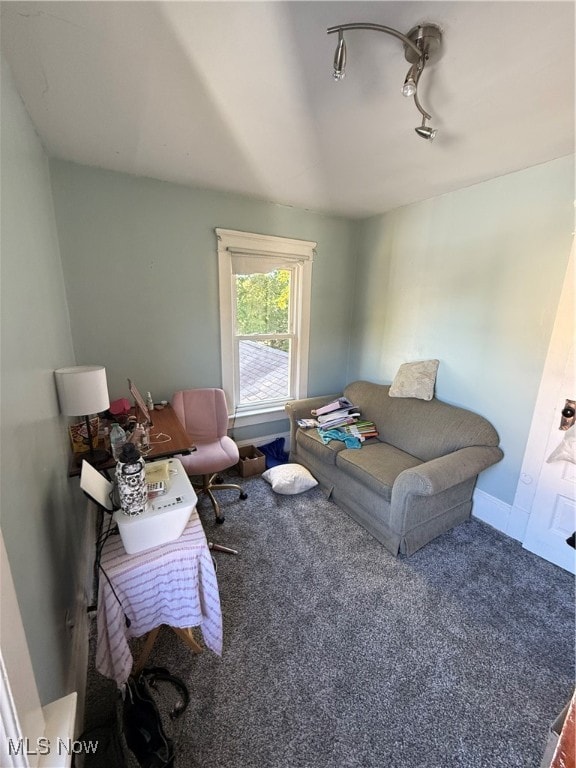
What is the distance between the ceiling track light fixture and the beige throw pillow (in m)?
→ 1.87

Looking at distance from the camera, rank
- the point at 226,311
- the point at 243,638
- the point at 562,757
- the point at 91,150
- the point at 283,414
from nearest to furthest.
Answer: the point at 562,757 < the point at 243,638 < the point at 91,150 < the point at 226,311 < the point at 283,414

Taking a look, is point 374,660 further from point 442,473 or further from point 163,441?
point 163,441

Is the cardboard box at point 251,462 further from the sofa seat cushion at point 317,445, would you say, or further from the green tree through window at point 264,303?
the green tree through window at point 264,303

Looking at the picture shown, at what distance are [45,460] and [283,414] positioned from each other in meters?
2.20

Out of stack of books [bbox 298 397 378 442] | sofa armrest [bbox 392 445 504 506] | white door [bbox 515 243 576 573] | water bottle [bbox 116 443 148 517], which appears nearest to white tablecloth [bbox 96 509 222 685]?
water bottle [bbox 116 443 148 517]

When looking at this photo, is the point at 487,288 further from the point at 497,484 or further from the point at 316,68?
the point at 316,68

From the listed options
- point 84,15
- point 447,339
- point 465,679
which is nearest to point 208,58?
point 84,15

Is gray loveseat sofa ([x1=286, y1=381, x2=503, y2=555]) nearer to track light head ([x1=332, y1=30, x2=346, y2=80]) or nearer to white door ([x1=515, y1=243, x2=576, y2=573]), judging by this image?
white door ([x1=515, y1=243, x2=576, y2=573])

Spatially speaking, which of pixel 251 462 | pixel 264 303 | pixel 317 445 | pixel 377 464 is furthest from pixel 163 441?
pixel 264 303

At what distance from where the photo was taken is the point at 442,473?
1.80 metres

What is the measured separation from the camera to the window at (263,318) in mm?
2633

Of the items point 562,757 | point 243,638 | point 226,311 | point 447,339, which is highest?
point 226,311

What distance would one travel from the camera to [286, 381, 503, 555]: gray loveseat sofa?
6.06ft

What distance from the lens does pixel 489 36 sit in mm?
995
